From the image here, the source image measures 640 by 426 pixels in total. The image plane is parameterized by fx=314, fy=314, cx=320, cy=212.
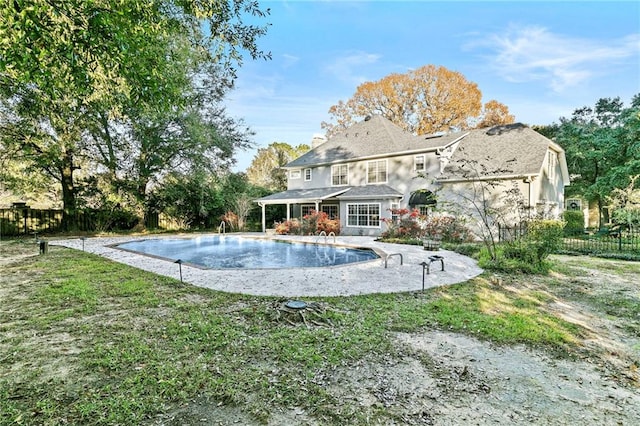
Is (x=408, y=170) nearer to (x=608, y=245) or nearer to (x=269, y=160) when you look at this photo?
(x=608, y=245)

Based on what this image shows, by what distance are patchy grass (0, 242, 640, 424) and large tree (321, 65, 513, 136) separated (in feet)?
93.8

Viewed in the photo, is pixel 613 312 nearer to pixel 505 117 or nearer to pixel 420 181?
pixel 420 181

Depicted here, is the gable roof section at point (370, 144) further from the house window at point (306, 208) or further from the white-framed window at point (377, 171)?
the house window at point (306, 208)

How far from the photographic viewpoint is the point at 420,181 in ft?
66.2

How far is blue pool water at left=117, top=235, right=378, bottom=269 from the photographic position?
39.0 feet

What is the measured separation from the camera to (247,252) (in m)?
14.8

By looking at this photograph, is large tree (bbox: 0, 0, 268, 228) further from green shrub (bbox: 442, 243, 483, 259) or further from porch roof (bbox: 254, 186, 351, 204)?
porch roof (bbox: 254, 186, 351, 204)

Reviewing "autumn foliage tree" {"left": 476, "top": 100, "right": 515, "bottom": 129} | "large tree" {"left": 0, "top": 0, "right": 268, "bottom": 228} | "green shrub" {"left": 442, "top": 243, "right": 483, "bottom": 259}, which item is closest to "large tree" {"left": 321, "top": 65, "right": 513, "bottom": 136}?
"autumn foliage tree" {"left": 476, "top": 100, "right": 515, "bottom": 129}

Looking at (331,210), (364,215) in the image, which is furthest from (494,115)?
(331,210)

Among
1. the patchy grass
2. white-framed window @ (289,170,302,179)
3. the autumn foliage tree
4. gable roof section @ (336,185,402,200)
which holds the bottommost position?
the patchy grass

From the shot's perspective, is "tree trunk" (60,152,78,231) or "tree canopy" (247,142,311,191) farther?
"tree canopy" (247,142,311,191)

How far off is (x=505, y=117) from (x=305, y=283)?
1324 inches

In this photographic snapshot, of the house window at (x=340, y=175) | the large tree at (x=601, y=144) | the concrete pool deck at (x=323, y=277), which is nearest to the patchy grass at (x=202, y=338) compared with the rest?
the concrete pool deck at (x=323, y=277)

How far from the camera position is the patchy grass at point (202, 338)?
116 inches
